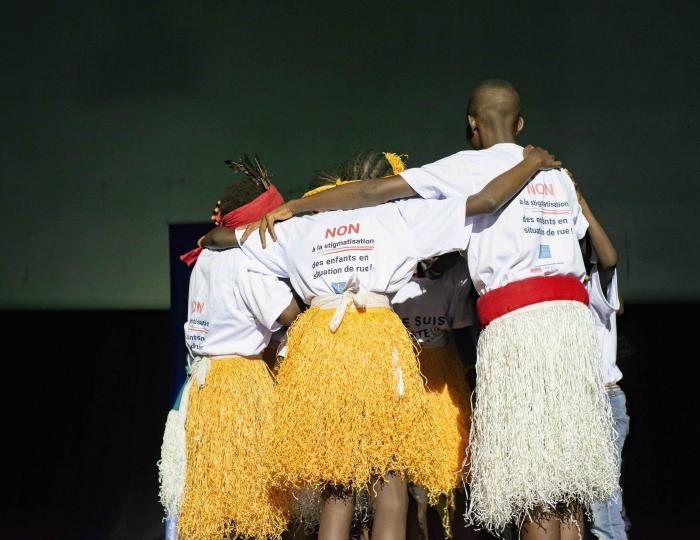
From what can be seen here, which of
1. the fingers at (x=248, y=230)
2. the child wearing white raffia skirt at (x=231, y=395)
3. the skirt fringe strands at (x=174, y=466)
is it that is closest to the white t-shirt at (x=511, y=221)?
the fingers at (x=248, y=230)

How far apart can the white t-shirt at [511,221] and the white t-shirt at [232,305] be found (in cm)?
58

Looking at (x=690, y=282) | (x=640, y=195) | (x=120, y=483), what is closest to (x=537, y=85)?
(x=640, y=195)

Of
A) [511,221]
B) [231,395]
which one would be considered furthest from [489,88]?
[231,395]

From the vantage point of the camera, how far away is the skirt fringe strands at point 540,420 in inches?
95.6

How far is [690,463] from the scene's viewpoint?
4.09 meters

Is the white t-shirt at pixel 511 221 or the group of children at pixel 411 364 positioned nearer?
the group of children at pixel 411 364

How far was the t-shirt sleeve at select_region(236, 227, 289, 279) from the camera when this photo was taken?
2771 millimetres

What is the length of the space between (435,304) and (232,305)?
0.66m

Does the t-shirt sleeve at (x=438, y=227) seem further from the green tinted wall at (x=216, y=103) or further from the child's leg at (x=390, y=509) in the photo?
the green tinted wall at (x=216, y=103)

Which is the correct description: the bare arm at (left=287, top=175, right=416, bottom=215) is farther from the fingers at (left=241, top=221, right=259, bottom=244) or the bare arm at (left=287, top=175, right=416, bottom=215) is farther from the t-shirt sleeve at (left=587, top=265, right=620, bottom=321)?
the t-shirt sleeve at (left=587, top=265, right=620, bottom=321)

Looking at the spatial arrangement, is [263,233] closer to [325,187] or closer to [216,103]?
[325,187]

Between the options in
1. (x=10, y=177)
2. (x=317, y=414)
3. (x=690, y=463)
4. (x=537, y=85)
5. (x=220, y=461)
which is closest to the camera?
(x=317, y=414)

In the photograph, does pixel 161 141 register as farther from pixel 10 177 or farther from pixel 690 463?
pixel 690 463

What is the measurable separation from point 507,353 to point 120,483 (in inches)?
100
